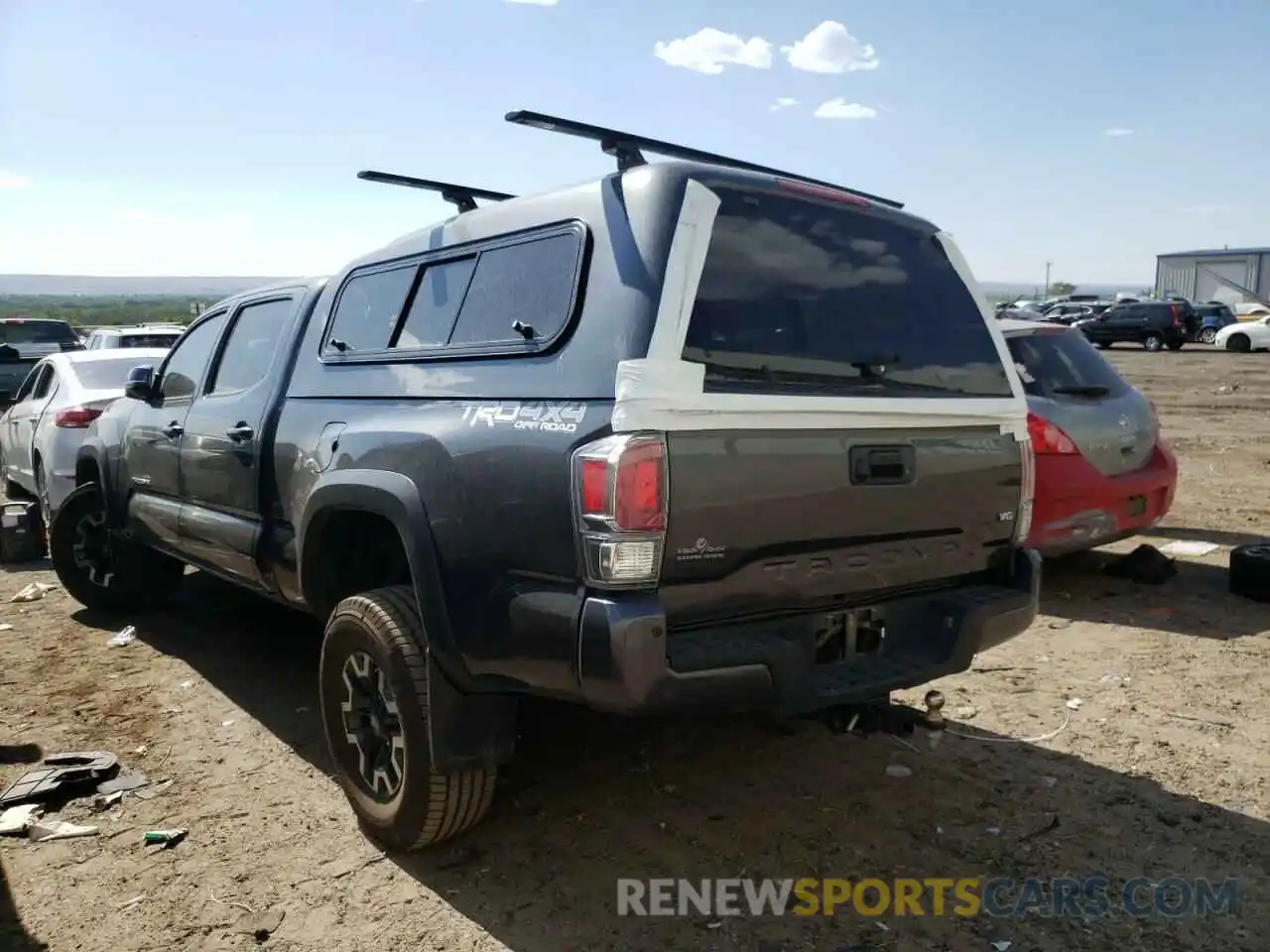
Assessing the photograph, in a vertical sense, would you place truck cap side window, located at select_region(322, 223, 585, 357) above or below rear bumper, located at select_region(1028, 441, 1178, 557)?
above

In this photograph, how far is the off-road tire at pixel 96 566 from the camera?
6.24 m

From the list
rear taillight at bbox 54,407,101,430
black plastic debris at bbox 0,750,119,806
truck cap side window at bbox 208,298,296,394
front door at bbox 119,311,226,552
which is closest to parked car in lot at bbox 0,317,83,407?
rear taillight at bbox 54,407,101,430

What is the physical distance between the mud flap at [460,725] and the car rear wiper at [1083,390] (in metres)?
4.53

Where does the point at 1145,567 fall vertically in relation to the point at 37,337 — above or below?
below

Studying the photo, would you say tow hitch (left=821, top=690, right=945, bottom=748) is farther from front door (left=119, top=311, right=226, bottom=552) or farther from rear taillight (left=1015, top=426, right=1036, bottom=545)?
front door (left=119, top=311, right=226, bottom=552)

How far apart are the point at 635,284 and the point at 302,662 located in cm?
363

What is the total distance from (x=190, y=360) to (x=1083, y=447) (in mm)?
5247

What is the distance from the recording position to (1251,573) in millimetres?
6141

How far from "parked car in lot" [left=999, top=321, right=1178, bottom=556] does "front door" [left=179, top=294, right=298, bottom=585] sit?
4.34 m

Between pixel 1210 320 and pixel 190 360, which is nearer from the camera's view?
pixel 190 360

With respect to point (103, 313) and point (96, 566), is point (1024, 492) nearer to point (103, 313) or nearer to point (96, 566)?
point (96, 566)

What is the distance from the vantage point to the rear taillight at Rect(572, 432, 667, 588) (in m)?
2.63

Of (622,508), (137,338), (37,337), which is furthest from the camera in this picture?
(37,337)

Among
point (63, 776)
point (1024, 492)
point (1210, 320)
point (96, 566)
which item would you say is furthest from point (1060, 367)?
point (1210, 320)
